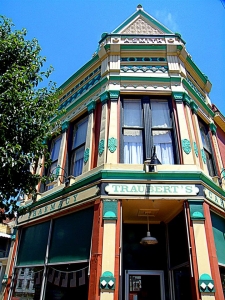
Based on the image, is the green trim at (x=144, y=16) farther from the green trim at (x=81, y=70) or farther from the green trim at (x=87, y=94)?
the green trim at (x=87, y=94)

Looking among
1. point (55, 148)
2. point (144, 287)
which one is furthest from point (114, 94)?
point (144, 287)

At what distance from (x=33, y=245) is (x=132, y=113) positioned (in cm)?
603

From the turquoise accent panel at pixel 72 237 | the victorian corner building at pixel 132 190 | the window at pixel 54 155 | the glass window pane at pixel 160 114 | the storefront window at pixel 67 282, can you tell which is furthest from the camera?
the window at pixel 54 155

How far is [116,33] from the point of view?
10.6 metres

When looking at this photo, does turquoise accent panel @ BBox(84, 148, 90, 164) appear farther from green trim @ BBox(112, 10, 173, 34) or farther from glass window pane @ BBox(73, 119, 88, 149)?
green trim @ BBox(112, 10, 173, 34)

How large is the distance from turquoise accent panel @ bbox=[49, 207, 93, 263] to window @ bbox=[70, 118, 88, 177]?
185 cm

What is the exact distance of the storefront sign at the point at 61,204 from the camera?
7.63 metres

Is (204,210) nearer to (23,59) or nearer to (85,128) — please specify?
(85,128)

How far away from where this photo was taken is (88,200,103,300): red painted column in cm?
617

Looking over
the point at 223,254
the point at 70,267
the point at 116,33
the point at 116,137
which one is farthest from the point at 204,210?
the point at 116,33

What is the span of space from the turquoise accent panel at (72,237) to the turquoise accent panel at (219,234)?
364 centimetres

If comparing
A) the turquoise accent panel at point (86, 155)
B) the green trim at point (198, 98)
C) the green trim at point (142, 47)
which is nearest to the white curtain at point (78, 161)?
the turquoise accent panel at point (86, 155)

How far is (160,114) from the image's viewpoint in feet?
29.9

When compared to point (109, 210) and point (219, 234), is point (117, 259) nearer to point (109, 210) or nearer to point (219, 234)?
point (109, 210)
